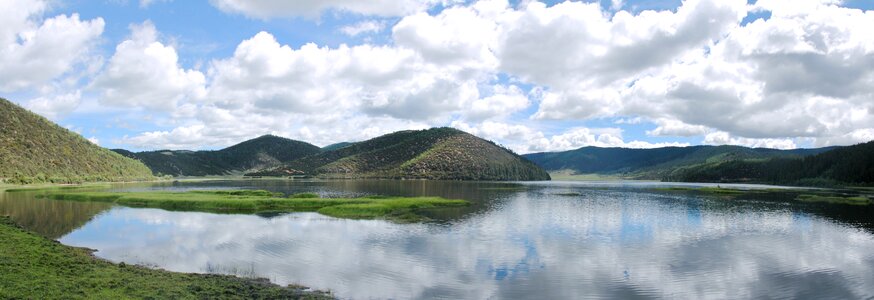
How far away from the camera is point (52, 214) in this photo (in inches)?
2744

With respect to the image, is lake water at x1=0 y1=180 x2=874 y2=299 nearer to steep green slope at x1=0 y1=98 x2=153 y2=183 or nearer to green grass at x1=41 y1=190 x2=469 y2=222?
green grass at x1=41 y1=190 x2=469 y2=222

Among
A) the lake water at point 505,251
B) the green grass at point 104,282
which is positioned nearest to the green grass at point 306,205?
the lake water at point 505,251

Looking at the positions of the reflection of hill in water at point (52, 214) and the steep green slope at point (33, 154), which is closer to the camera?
the reflection of hill in water at point (52, 214)

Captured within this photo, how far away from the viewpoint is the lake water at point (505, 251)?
31.7 metres

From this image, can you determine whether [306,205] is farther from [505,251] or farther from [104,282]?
[104,282]

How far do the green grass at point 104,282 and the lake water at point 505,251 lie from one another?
311cm

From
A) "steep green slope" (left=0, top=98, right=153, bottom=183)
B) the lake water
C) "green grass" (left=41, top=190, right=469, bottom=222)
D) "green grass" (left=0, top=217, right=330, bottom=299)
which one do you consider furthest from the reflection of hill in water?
"steep green slope" (left=0, top=98, right=153, bottom=183)

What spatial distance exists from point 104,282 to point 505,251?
2846 centimetres

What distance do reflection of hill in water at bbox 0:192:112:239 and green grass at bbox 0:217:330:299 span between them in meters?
20.1

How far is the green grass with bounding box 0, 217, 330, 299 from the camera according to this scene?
24.4 m

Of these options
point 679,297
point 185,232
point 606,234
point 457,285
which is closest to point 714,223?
point 606,234

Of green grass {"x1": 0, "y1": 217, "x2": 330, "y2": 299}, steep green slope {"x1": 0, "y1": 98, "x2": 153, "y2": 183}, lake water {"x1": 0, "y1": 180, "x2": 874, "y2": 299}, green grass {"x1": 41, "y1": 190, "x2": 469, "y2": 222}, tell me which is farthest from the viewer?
steep green slope {"x1": 0, "y1": 98, "x2": 153, "y2": 183}

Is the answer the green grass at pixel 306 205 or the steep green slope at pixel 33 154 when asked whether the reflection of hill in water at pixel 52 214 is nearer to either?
the green grass at pixel 306 205

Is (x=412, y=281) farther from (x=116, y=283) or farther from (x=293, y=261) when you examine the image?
(x=116, y=283)
